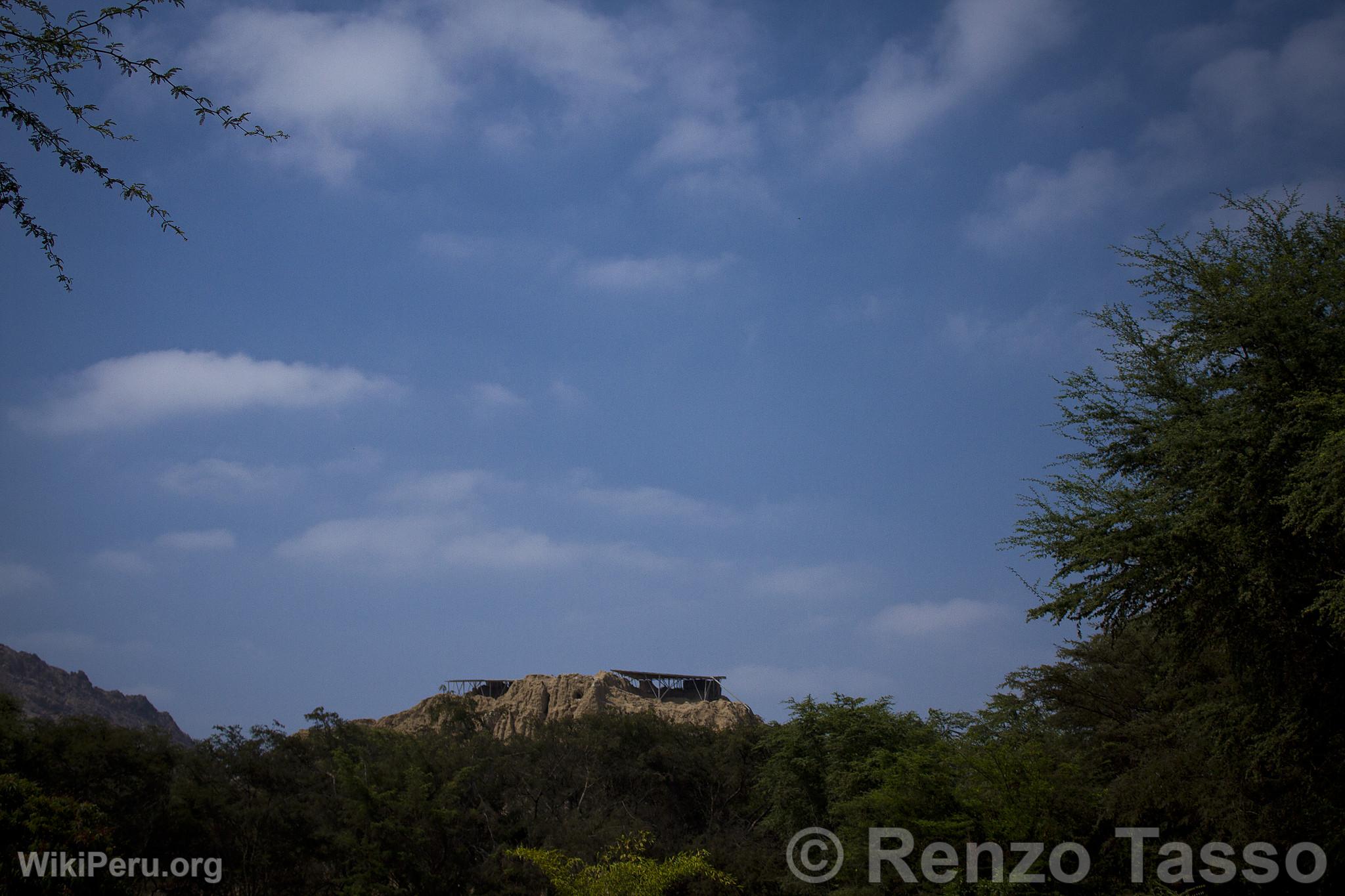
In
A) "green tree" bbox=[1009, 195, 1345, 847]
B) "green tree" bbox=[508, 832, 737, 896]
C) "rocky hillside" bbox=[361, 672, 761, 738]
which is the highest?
"green tree" bbox=[1009, 195, 1345, 847]

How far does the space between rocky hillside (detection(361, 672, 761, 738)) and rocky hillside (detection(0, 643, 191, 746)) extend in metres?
24.2

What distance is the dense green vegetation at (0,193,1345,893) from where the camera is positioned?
15148 millimetres

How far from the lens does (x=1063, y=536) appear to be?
55.4 feet

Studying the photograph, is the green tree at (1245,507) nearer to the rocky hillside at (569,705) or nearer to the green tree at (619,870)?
the green tree at (619,870)

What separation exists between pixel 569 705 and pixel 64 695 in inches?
2172

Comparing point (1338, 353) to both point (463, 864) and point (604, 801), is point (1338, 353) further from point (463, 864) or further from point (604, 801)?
point (604, 801)

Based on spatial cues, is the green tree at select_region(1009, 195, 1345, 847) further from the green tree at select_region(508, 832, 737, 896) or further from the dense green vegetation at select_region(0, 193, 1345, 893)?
the green tree at select_region(508, 832, 737, 896)

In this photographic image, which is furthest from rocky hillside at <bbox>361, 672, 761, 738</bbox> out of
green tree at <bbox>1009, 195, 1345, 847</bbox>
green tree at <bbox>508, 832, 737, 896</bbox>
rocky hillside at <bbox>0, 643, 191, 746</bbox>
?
green tree at <bbox>1009, 195, 1345, 847</bbox>

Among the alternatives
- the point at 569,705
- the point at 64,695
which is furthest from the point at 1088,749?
the point at 64,695

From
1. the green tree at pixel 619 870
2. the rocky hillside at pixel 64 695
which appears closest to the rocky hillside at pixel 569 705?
the rocky hillside at pixel 64 695

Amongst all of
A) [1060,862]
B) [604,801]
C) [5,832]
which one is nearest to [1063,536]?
[1060,862]

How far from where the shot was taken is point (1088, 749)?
2452 cm

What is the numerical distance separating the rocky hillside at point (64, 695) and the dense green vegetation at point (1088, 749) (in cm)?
5396

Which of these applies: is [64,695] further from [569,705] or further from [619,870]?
[619,870]
